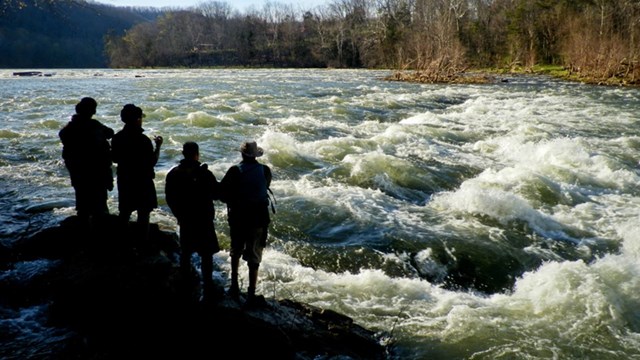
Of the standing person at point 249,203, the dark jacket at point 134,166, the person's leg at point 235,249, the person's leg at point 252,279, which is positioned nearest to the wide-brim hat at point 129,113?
the dark jacket at point 134,166

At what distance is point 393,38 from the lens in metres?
90.2

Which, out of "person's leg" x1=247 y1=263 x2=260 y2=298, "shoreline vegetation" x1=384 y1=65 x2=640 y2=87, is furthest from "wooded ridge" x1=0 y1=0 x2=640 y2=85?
"person's leg" x1=247 y1=263 x2=260 y2=298

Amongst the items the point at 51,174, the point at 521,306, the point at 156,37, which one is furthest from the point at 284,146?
the point at 156,37

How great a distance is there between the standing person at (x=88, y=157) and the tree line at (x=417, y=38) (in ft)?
158

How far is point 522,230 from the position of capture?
998cm

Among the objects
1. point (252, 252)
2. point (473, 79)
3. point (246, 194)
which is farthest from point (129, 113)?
point (473, 79)

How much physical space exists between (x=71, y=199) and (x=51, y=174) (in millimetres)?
3250

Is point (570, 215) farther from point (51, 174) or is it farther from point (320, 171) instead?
point (51, 174)

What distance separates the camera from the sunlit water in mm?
6441

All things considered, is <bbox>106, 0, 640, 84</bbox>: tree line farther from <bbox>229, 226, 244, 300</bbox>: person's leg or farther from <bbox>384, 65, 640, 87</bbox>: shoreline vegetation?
<bbox>229, 226, 244, 300</bbox>: person's leg

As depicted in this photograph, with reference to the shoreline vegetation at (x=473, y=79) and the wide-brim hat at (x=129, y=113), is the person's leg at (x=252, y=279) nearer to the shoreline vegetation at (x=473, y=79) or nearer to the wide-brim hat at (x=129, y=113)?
the wide-brim hat at (x=129, y=113)

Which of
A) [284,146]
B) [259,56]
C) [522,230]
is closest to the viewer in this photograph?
[522,230]

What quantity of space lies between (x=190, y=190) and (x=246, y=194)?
633mm

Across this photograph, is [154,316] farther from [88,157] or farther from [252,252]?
[88,157]
